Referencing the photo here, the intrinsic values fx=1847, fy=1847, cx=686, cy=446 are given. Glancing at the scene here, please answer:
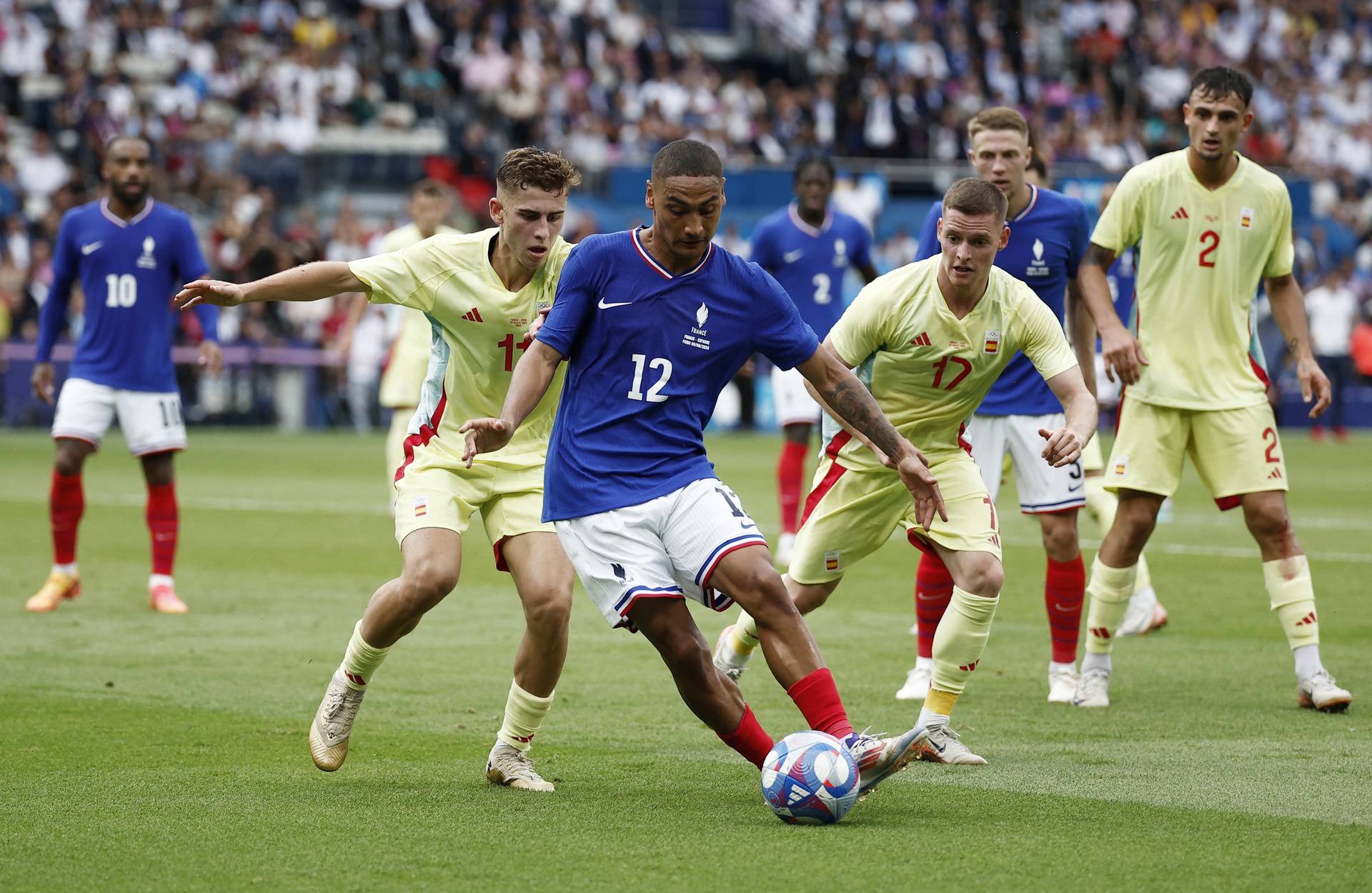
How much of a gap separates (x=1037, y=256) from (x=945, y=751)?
2734 mm

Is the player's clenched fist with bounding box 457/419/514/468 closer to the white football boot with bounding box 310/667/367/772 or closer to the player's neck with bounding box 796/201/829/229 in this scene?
the white football boot with bounding box 310/667/367/772

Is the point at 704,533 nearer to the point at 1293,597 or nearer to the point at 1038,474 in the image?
the point at 1038,474

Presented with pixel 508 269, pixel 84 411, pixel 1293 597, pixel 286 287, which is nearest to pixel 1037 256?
pixel 1293 597

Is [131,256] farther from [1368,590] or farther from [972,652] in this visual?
[1368,590]

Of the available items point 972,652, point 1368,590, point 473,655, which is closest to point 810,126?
point 1368,590

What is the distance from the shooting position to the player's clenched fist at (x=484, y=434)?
17.3 feet

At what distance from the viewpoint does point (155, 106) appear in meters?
28.7

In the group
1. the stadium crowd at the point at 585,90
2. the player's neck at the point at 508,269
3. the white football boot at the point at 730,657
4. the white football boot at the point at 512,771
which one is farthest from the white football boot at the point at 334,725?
the stadium crowd at the point at 585,90

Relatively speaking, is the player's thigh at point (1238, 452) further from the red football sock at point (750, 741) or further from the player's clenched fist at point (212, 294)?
the player's clenched fist at point (212, 294)

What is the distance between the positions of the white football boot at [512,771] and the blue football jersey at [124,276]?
18.0 ft

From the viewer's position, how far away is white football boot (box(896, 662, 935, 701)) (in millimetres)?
7723

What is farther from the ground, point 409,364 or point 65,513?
point 409,364

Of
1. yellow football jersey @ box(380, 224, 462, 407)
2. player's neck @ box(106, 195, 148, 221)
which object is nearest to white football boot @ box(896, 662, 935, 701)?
yellow football jersey @ box(380, 224, 462, 407)

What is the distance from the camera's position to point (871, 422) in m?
5.75
